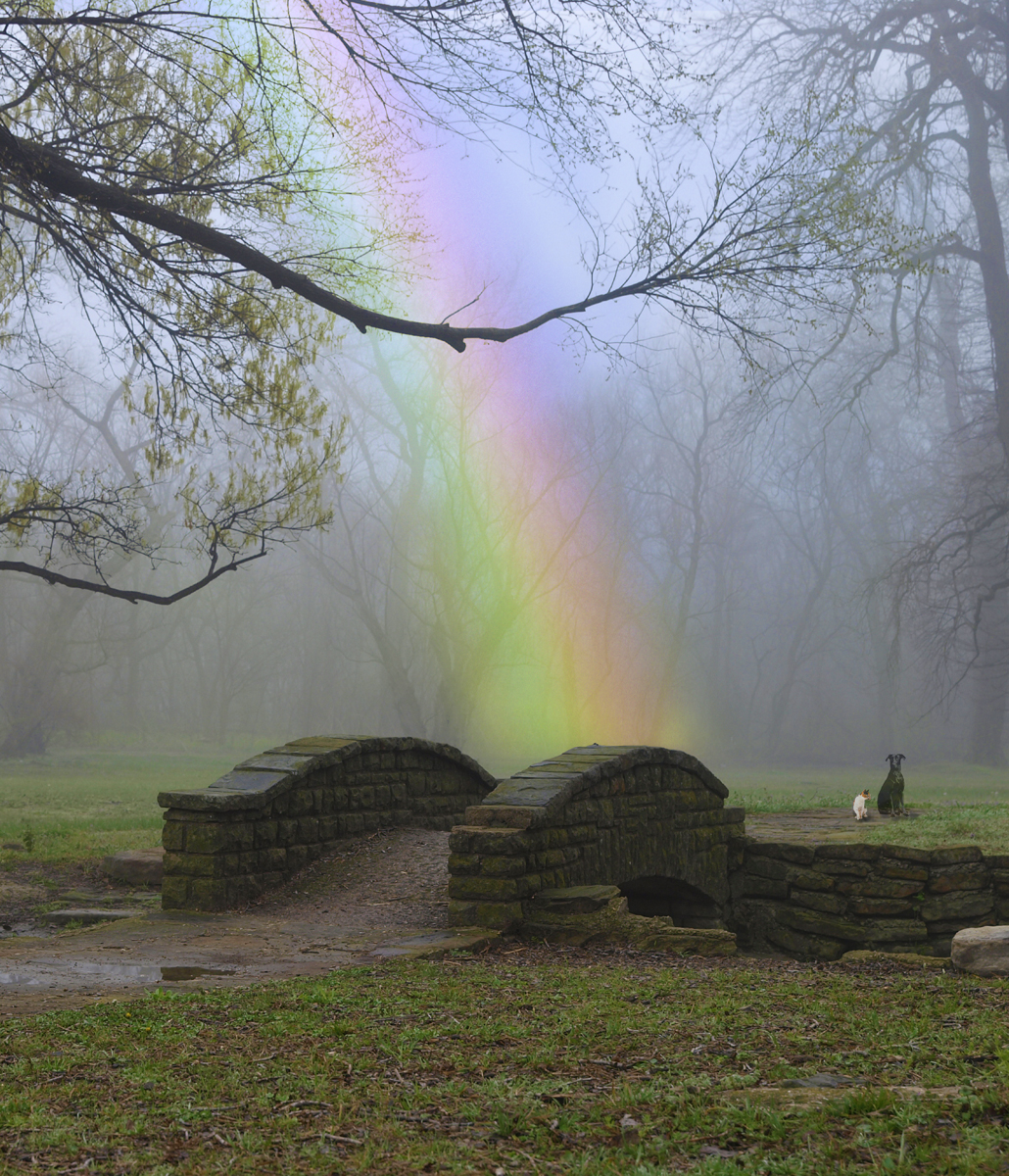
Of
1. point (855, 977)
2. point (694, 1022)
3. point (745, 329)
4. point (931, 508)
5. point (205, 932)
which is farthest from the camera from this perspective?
point (931, 508)

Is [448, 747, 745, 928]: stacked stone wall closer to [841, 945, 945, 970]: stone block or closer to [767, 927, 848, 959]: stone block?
[767, 927, 848, 959]: stone block

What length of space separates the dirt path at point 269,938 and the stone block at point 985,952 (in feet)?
10.0

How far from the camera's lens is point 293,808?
8633 mm

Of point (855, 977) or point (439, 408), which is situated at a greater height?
point (439, 408)

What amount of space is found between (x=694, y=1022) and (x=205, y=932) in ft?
12.6

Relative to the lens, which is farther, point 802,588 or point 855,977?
point 802,588

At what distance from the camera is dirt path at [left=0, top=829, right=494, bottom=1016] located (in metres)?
5.48

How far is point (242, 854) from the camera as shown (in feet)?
26.6

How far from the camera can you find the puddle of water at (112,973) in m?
5.45

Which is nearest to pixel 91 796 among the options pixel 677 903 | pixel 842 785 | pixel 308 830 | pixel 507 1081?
pixel 308 830

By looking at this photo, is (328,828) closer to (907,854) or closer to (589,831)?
(589,831)

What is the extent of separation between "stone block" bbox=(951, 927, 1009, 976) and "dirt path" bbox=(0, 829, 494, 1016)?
10.0ft

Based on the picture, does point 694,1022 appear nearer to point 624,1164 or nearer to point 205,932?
point 624,1164

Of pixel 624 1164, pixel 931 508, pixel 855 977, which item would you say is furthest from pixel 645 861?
pixel 931 508
